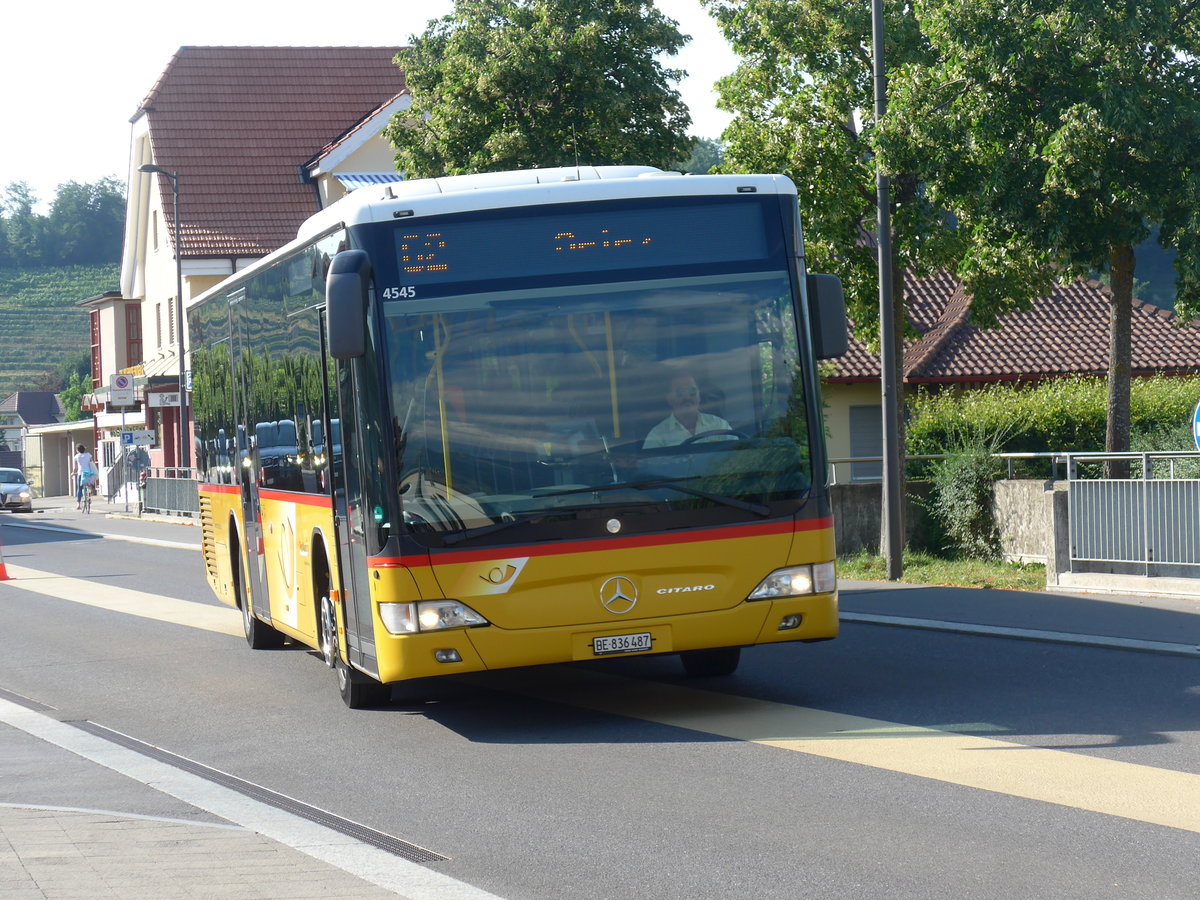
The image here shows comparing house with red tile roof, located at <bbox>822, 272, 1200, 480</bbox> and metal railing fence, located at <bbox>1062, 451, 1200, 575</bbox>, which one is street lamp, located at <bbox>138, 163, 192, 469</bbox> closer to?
house with red tile roof, located at <bbox>822, 272, 1200, 480</bbox>

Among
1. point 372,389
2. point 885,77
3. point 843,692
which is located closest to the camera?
point 372,389

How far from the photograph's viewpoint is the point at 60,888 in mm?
5879

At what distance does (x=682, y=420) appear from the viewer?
9273 millimetres

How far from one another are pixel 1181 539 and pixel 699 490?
26.3 feet

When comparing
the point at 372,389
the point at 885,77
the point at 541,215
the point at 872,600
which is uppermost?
the point at 885,77

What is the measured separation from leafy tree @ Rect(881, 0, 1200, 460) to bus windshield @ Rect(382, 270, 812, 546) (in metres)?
9.18

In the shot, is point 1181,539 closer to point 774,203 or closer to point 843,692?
point 843,692

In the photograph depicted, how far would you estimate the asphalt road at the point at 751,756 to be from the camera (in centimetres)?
624

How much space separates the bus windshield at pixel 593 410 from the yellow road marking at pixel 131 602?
289 inches

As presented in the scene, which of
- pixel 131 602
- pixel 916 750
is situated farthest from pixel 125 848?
pixel 131 602

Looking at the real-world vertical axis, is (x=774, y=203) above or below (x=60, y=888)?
above

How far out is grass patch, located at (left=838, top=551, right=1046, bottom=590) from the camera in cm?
1777

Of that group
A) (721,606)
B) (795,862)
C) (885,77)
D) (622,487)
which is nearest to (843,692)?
(721,606)

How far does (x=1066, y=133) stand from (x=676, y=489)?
9.67 meters
